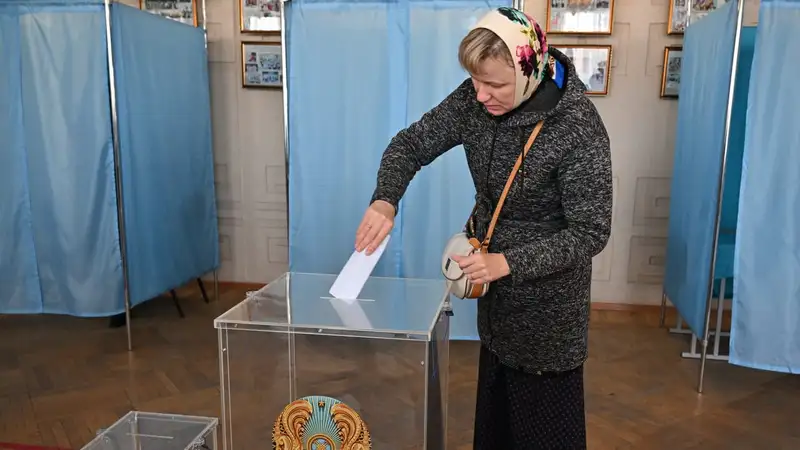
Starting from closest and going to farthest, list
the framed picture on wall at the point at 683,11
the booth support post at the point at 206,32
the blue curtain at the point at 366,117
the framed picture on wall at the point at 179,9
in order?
1. the blue curtain at the point at 366,117
2. the framed picture on wall at the point at 683,11
3. the booth support post at the point at 206,32
4. the framed picture on wall at the point at 179,9

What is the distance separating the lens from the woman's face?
1.15m

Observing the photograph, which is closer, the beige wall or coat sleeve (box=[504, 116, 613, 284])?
coat sleeve (box=[504, 116, 613, 284])

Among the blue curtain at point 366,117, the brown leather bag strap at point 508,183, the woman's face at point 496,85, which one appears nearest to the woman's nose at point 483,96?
the woman's face at point 496,85

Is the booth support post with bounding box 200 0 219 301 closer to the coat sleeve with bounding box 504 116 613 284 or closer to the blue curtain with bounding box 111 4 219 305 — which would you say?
the blue curtain with bounding box 111 4 219 305

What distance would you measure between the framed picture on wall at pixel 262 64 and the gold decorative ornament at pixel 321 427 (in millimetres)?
2956

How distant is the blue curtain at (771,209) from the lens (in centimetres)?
237

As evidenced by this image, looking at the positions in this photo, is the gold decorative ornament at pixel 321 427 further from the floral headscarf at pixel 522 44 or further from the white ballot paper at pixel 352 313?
the floral headscarf at pixel 522 44

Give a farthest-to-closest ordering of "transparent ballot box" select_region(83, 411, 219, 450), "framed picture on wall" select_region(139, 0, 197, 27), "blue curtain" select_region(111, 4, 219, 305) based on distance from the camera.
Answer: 1. "framed picture on wall" select_region(139, 0, 197, 27)
2. "blue curtain" select_region(111, 4, 219, 305)
3. "transparent ballot box" select_region(83, 411, 219, 450)

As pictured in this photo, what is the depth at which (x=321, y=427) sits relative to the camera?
1263 millimetres

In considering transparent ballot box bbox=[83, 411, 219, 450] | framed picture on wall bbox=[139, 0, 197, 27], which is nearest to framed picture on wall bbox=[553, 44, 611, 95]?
framed picture on wall bbox=[139, 0, 197, 27]

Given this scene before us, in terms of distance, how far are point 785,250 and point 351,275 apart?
193cm

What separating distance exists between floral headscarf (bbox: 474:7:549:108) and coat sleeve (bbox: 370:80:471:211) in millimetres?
201

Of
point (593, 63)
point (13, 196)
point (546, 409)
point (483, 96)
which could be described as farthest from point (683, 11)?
point (13, 196)

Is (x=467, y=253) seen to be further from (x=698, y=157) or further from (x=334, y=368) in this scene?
(x=698, y=157)
